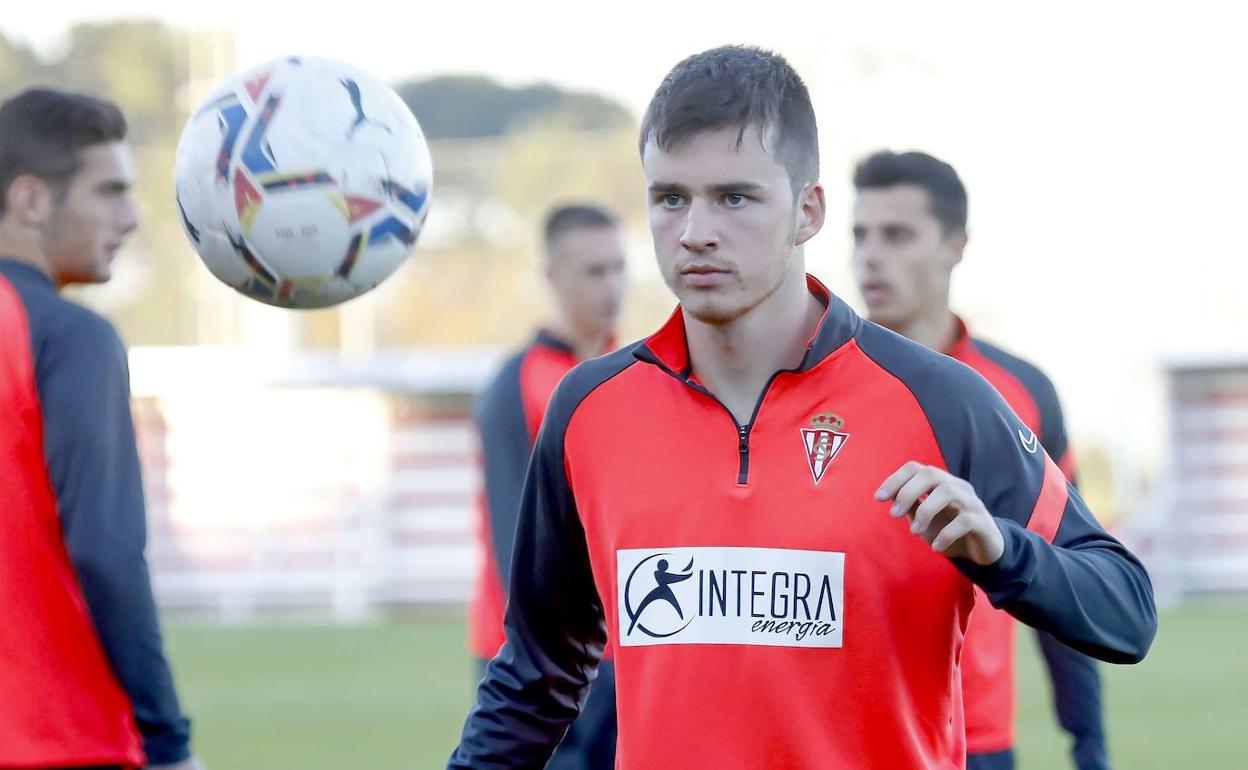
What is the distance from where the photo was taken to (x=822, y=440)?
130 inches

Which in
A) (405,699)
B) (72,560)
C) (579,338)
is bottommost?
(405,699)

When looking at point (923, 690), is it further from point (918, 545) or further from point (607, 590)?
point (607, 590)

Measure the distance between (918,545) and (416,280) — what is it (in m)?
43.0

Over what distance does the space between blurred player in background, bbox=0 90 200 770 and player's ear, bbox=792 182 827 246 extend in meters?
1.63

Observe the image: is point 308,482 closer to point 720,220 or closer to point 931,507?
point 720,220

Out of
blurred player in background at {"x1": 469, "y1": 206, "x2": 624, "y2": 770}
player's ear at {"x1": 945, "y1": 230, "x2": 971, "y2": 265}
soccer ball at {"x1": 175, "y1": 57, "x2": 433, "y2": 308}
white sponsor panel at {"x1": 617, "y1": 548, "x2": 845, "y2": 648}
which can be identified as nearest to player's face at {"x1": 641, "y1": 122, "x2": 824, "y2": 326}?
white sponsor panel at {"x1": 617, "y1": 548, "x2": 845, "y2": 648}

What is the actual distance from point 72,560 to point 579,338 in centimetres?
346

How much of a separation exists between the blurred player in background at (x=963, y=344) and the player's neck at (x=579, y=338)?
1681 millimetres

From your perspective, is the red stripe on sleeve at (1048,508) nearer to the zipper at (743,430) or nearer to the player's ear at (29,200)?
the zipper at (743,430)

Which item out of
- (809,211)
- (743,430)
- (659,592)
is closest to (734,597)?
(659,592)

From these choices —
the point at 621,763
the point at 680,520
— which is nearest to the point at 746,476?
the point at 680,520

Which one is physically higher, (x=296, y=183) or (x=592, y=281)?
(x=296, y=183)

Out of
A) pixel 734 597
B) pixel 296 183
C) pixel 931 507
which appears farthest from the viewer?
pixel 296 183

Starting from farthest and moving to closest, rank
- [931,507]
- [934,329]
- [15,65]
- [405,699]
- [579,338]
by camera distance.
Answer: [15,65], [405,699], [579,338], [934,329], [931,507]
